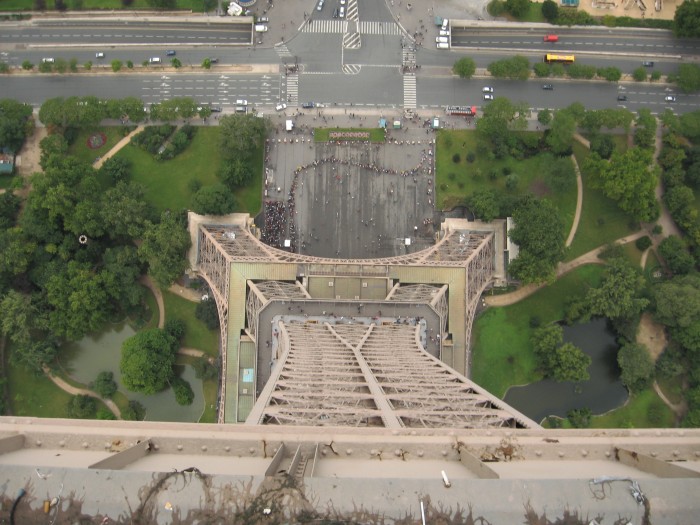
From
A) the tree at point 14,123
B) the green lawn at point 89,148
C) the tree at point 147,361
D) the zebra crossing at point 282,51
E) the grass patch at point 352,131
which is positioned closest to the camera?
the tree at point 147,361

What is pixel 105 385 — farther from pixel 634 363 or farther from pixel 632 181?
pixel 632 181

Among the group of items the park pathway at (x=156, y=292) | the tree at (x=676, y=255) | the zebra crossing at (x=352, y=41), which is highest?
the zebra crossing at (x=352, y=41)

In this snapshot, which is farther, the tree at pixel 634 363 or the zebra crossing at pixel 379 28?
the zebra crossing at pixel 379 28

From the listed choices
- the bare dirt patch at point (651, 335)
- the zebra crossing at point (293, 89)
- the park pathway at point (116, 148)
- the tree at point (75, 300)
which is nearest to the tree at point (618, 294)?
the bare dirt patch at point (651, 335)

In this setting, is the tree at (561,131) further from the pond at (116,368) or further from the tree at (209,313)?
the pond at (116,368)

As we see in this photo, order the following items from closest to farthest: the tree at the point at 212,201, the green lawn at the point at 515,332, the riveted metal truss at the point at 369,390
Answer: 1. the riveted metal truss at the point at 369,390
2. the tree at the point at 212,201
3. the green lawn at the point at 515,332

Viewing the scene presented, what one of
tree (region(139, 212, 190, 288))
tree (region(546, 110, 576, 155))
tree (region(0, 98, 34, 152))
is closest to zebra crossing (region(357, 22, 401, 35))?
tree (region(546, 110, 576, 155))

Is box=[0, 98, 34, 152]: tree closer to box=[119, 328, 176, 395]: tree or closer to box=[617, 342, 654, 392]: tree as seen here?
box=[119, 328, 176, 395]: tree

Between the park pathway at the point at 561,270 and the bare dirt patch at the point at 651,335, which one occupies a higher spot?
the park pathway at the point at 561,270

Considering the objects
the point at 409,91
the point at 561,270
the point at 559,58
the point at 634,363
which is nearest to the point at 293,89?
the point at 409,91
